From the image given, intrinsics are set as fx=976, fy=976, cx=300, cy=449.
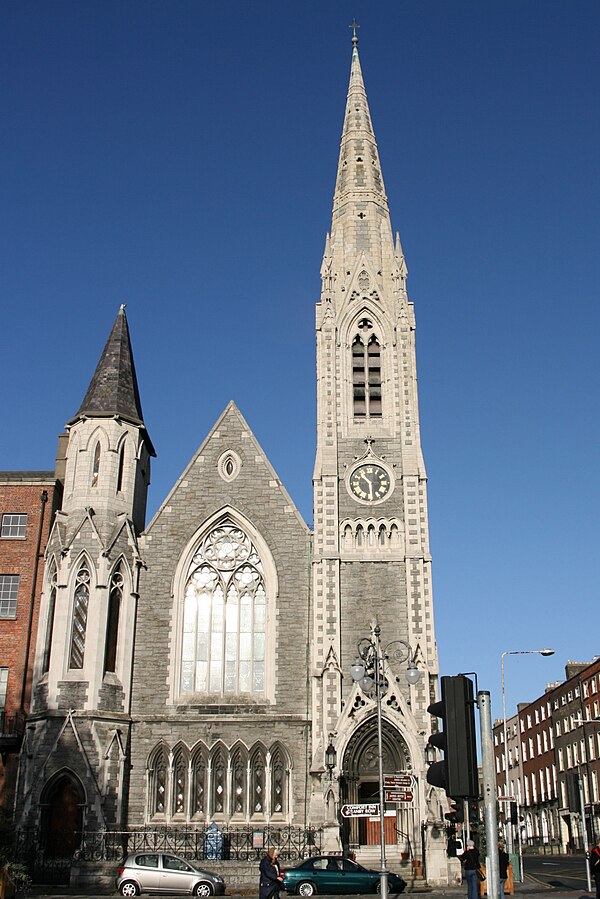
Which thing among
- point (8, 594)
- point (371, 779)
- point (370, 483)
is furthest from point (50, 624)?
point (370, 483)

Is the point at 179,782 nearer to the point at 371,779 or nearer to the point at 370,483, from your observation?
the point at 371,779

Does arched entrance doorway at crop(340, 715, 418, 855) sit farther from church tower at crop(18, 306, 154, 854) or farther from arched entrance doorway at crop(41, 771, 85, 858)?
arched entrance doorway at crop(41, 771, 85, 858)

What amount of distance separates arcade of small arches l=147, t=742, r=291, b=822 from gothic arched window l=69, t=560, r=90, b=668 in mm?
4221

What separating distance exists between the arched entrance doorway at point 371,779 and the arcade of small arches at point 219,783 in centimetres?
215

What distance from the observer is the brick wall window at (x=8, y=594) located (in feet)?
120

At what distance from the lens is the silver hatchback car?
86.1ft

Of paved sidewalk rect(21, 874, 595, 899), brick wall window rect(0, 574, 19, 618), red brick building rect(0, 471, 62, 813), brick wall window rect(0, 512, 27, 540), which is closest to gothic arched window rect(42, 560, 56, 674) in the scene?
red brick building rect(0, 471, 62, 813)

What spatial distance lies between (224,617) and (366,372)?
37.6ft

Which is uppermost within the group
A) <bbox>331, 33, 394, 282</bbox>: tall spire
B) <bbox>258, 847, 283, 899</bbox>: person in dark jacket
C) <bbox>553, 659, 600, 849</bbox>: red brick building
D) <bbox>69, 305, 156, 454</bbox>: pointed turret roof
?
<bbox>331, 33, 394, 282</bbox>: tall spire

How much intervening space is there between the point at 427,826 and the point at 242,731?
23.0ft

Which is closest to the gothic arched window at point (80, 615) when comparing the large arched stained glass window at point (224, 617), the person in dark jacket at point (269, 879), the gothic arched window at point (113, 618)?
the gothic arched window at point (113, 618)

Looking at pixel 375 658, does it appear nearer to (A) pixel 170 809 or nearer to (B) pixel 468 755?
(A) pixel 170 809

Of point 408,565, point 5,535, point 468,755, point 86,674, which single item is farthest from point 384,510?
point 468,755

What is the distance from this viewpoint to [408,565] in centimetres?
3516
